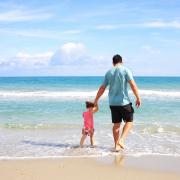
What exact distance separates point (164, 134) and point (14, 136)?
366cm

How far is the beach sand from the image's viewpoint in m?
5.51

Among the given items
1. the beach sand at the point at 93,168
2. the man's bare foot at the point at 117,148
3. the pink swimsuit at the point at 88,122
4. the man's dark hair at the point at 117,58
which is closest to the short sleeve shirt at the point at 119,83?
the man's dark hair at the point at 117,58

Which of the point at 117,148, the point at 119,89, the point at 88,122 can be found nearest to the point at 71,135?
the point at 88,122

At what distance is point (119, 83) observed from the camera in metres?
7.44

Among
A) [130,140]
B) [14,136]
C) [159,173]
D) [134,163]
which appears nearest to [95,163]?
[134,163]

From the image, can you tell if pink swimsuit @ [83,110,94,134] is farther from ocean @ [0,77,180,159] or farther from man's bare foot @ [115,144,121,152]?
man's bare foot @ [115,144,121,152]

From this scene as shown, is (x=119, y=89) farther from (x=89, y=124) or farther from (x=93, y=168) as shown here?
(x=93, y=168)

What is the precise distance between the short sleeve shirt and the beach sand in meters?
1.07

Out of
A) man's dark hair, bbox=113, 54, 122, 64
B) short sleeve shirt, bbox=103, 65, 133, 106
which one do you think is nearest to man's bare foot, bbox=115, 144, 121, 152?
short sleeve shirt, bbox=103, 65, 133, 106

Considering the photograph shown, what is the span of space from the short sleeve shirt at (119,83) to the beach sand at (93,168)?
1.07 m

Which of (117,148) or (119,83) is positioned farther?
(117,148)

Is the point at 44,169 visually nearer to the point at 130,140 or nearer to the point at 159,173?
the point at 159,173

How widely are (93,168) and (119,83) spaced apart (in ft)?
6.51

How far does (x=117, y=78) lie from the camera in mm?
7441
